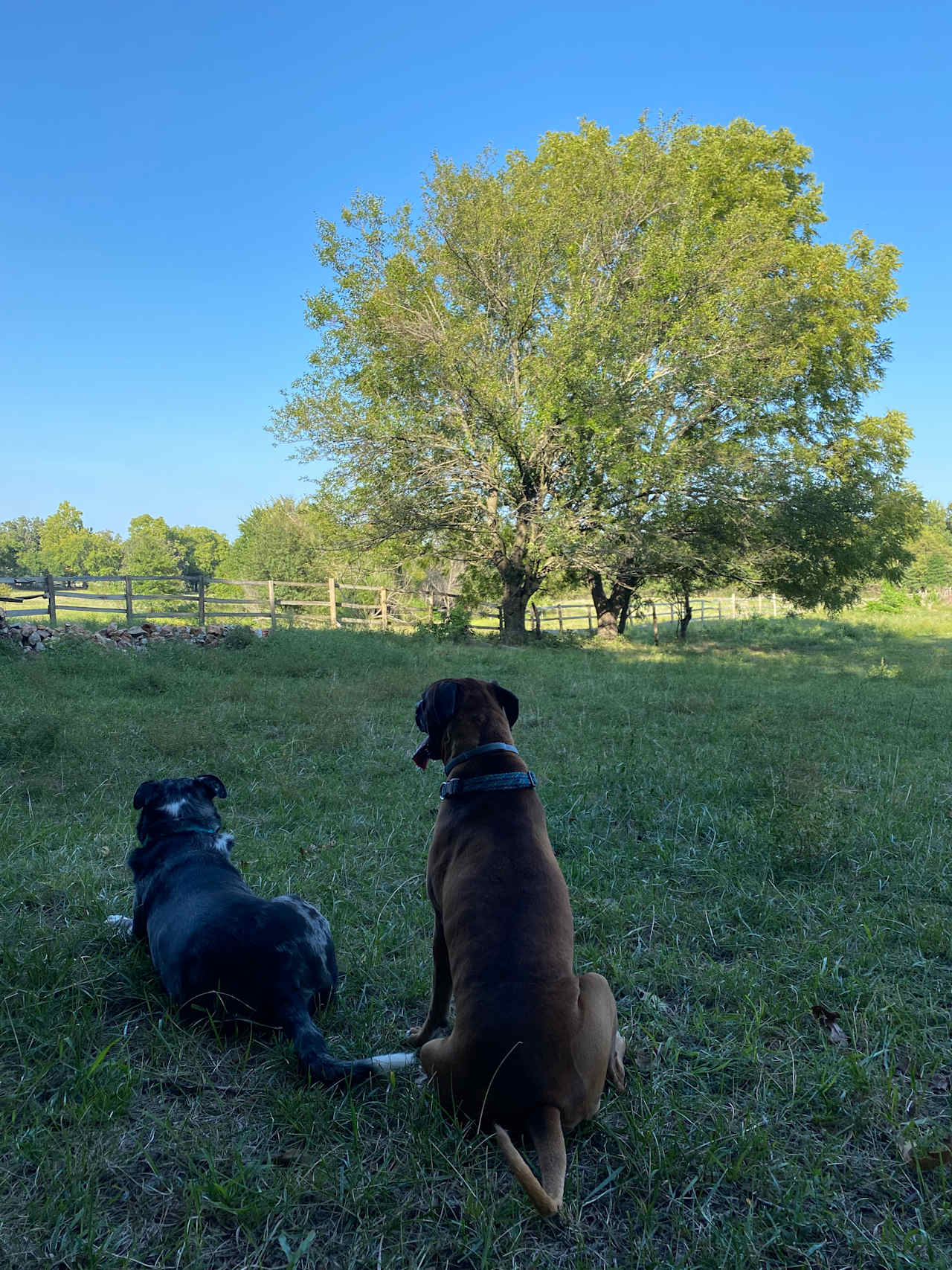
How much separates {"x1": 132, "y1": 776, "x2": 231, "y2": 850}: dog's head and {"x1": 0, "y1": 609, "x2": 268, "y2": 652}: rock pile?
1069cm

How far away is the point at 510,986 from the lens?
6.72ft

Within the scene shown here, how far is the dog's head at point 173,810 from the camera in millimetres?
3412

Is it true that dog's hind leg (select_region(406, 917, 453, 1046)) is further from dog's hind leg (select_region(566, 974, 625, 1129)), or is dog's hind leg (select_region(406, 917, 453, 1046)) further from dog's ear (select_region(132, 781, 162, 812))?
dog's ear (select_region(132, 781, 162, 812))

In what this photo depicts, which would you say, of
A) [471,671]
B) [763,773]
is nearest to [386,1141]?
[763,773]

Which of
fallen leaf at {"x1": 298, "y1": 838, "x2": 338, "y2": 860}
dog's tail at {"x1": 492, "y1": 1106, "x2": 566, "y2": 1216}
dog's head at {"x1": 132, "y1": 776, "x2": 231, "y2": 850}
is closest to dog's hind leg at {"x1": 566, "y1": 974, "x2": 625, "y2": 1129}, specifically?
dog's tail at {"x1": 492, "y1": 1106, "x2": 566, "y2": 1216}

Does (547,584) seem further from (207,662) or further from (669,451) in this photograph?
(207,662)

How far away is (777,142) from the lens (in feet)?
74.8

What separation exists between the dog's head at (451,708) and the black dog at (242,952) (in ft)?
2.60

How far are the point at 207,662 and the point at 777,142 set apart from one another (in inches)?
926

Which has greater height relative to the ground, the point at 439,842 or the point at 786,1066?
the point at 439,842

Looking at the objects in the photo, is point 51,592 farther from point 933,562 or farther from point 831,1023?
point 933,562

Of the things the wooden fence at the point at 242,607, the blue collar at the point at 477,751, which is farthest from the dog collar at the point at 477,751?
the wooden fence at the point at 242,607

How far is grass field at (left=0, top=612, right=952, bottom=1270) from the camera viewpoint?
1843 millimetres

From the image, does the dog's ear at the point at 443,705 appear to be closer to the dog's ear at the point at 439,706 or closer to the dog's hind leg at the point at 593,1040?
the dog's ear at the point at 439,706
